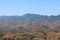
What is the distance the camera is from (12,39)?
210 ft

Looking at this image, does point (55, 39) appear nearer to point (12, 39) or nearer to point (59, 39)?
point (59, 39)

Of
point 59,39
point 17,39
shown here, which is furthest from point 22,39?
point 59,39

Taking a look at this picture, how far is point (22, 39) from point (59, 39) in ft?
54.9

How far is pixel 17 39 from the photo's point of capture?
6238 cm

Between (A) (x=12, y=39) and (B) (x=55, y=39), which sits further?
(B) (x=55, y=39)

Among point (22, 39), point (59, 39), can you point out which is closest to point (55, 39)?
point (59, 39)

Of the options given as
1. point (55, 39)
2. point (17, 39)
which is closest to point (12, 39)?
point (17, 39)

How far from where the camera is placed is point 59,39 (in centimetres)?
6950

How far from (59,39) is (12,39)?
66.2 ft

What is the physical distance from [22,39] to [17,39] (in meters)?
2.02

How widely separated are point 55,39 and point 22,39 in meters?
17.1

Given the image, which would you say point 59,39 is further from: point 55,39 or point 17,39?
point 17,39

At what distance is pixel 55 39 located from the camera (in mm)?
72562

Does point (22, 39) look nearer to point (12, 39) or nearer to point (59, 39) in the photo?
point (12, 39)
